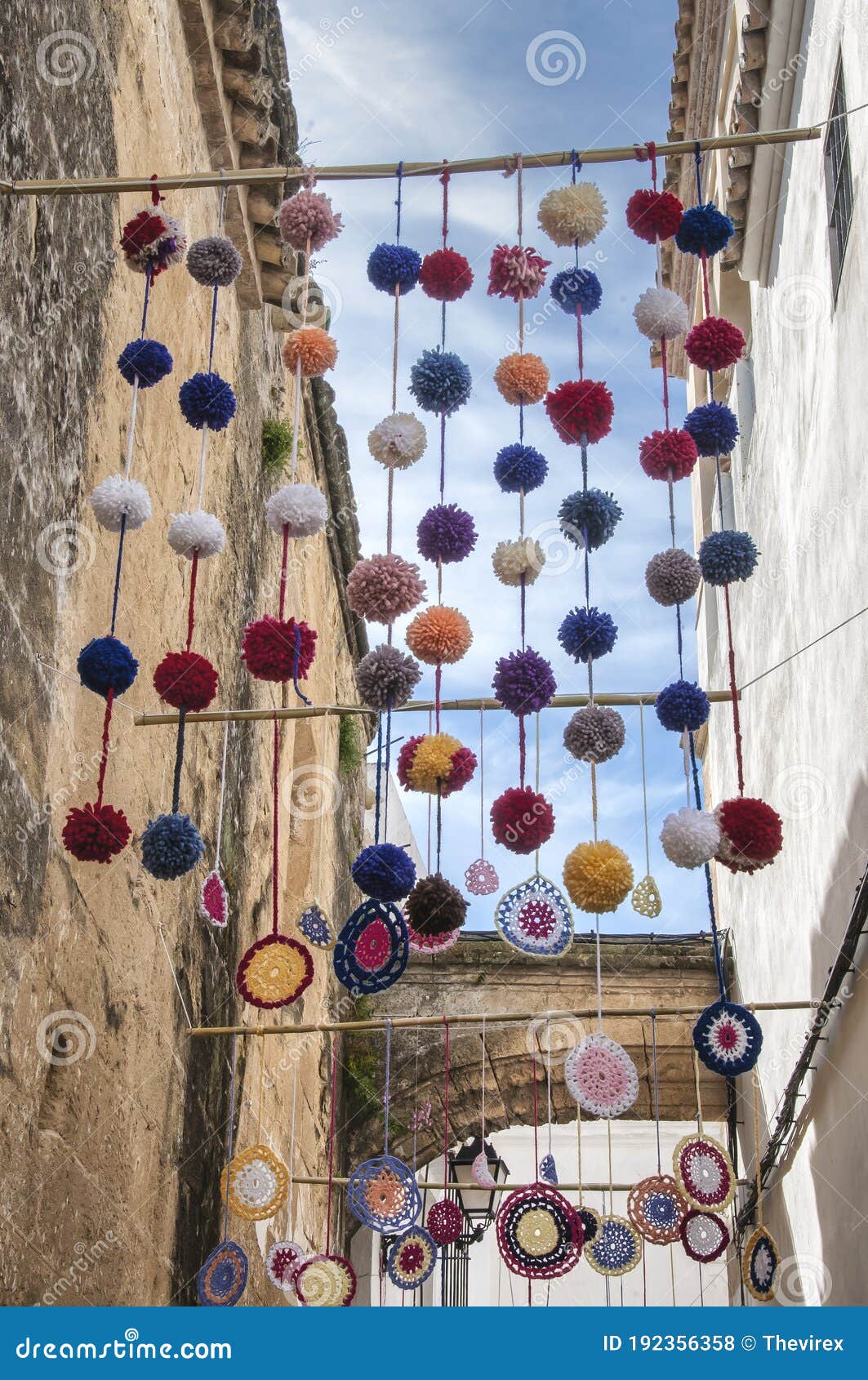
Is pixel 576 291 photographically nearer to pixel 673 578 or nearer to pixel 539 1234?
pixel 673 578

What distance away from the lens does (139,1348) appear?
3.26 m

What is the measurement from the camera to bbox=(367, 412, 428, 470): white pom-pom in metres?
4.12

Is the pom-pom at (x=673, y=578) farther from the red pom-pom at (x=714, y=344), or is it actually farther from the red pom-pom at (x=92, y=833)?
A: the red pom-pom at (x=92, y=833)

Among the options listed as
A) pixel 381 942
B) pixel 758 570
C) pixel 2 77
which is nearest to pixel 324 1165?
pixel 758 570

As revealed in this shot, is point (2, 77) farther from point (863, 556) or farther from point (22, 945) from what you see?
point (863, 556)

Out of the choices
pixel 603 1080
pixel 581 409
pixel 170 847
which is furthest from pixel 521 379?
pixel 603 1080

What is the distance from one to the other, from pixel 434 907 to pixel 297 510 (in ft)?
3.85

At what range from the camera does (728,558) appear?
3939 millimetres

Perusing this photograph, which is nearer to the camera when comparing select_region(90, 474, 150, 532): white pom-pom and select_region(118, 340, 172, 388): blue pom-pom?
select_region(90, 474, 150, 532): white pom-pom

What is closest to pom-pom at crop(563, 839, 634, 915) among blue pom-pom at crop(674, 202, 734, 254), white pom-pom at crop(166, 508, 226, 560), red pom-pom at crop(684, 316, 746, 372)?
white pom-pom at crop(166, 508, 226, 560)

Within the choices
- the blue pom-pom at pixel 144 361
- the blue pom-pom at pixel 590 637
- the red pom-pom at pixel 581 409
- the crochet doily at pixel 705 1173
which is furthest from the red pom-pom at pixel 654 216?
the crochet doily at pixel 705 1173

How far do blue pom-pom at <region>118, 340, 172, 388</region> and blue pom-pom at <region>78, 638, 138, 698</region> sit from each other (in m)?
0.88

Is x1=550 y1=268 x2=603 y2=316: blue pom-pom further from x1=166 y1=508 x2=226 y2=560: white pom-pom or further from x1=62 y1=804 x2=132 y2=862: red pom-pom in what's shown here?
x1=62 y1=804 x2=132 y2=862: red pom-pom

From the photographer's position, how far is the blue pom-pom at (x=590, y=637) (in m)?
3.99
